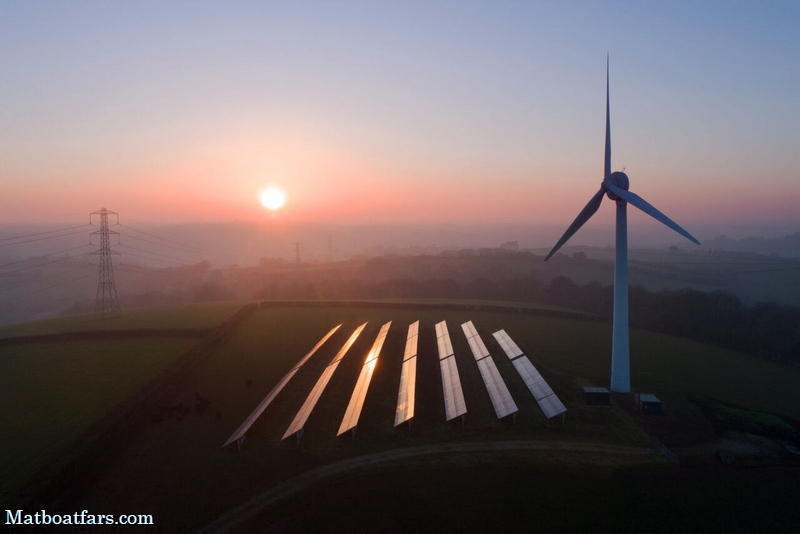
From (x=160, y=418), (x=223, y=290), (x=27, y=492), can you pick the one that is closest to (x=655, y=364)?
(x=160, y=418)

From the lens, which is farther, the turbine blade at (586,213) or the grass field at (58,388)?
the turbine blade at (586,213)

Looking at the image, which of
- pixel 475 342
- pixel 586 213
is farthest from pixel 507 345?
pixel 586 213

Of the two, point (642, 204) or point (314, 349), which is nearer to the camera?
point (642, 204)

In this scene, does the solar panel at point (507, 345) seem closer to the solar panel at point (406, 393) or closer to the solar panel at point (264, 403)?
the solar panel at point (406, 393)

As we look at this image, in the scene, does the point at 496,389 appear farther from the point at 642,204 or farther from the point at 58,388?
the point at 58,388

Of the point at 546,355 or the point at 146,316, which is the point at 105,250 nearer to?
the point at 146,316

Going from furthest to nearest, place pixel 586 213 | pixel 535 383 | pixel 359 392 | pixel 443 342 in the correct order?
pixel 443 342 < pixel 586 213 < pixel 535 383 < pixel 359 392

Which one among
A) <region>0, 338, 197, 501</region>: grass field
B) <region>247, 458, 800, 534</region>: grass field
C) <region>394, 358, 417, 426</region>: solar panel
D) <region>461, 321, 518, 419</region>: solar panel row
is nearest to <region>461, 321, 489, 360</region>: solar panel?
<region>461, 321, 518, 419</region>: solar panel row

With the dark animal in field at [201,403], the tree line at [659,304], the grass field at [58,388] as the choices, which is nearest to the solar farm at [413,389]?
the dark animal in field at [201,403]
